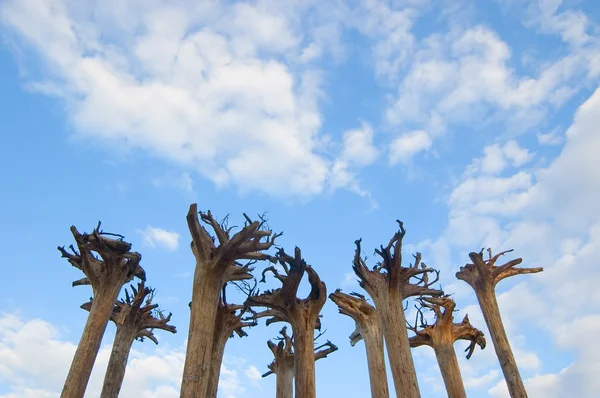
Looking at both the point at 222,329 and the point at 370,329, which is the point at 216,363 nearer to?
the point at 222,329

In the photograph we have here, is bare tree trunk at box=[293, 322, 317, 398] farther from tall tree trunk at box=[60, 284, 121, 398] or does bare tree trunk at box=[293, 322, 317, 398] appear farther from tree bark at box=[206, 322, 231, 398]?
tall tree trunk at box=[60, 284, 121, 398]

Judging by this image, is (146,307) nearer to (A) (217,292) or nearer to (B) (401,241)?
(A) (217,292)

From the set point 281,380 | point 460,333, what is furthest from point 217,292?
point 460,333

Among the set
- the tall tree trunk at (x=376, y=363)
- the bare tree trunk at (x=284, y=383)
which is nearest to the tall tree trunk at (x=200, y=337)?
the tall tree trunk at (x=376, y=363)

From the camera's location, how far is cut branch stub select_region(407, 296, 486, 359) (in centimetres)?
2012

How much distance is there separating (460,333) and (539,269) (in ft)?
14.6

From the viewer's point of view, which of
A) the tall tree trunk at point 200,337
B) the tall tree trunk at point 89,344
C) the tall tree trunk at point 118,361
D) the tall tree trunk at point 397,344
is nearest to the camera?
the tall tree trunk at point 200,337

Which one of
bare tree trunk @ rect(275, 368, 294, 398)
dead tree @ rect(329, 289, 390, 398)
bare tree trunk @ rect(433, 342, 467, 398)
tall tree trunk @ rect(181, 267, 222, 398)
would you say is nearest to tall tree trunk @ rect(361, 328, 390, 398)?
dead tree @ rect(329, 289, 390, 398)

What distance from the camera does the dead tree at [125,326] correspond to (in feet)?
58.2

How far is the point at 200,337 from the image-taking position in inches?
530

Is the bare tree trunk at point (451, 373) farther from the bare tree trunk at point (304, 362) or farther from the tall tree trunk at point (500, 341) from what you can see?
the bare tree trunk at point (304, 362)

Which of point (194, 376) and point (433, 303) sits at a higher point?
point (433, 303)

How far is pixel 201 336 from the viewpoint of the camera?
44.2 ft

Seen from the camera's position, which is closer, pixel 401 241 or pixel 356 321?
pixel 401 241
